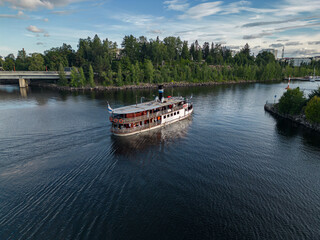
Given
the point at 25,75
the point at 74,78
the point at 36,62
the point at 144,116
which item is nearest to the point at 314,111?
the point at 144,116

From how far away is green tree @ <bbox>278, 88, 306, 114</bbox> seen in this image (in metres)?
67.9

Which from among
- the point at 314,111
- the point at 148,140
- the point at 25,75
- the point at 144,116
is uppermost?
the point at 25,75

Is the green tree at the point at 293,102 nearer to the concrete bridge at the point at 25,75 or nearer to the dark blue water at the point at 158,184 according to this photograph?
the dark blue water at the point at 158,184

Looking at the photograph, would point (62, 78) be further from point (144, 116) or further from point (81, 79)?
point (144, 116)

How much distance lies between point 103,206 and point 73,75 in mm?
144433

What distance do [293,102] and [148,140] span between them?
57.1 m

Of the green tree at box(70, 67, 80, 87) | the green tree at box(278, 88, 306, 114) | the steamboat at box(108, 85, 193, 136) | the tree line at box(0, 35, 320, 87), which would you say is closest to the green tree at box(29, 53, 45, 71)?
the tree line at box(0, 35, 320, 87)

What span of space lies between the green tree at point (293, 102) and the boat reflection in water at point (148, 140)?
4027 centimetres

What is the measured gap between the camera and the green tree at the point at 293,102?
2672 inches

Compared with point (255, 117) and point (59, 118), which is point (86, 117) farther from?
point (255, 117)

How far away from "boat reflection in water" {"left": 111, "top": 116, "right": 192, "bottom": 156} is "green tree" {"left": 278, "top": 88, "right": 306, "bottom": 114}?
40.3 m

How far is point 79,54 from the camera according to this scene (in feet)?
577

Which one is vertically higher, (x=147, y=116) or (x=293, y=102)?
(x=293, y=102)

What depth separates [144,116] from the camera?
180 ft
